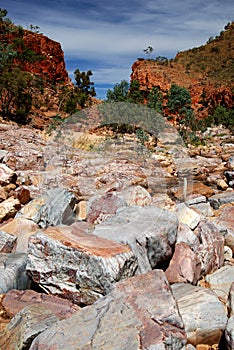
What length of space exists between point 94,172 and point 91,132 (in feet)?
8.67

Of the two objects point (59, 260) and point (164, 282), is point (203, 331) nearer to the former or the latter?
point (164, 282)

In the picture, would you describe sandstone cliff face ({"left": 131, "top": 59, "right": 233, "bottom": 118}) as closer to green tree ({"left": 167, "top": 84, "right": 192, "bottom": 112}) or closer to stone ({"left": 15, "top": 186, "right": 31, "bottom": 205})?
green tree ({"left": 167, "top": 84, "right": 192, "bottom": 112})

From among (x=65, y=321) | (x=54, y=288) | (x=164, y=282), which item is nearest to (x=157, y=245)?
(x=164, y=282)

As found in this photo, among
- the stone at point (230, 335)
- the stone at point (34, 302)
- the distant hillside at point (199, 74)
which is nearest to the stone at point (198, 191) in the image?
the stone at point (34, 302)

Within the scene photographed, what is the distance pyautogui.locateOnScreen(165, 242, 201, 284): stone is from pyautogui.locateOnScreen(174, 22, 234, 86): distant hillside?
3496cm

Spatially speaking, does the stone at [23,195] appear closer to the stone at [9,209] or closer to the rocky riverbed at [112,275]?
the rocky riverbed at [112,275]

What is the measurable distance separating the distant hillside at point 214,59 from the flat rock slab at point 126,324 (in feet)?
119

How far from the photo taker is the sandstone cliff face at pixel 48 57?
3416 cm

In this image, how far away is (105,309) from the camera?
96.2 inches

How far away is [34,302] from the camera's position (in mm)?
3000

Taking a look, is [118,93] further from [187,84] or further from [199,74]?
[199,74]

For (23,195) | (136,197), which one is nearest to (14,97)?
(23,195)

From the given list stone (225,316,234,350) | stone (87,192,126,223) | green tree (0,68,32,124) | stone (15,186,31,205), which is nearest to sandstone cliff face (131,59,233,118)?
green tree (0,68,32,124)

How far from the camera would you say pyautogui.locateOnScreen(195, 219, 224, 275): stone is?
3850 millimetres
